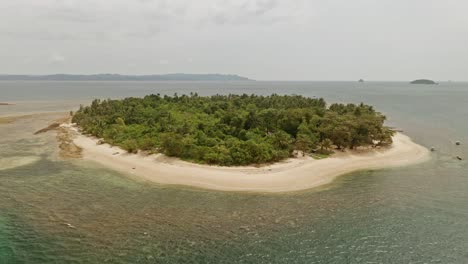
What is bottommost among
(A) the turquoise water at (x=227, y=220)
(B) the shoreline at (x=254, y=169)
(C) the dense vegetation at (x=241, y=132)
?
(A) the turquoise water at (x=227, y=220)

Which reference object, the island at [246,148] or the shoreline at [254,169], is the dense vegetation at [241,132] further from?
the shoreline at [254,169]

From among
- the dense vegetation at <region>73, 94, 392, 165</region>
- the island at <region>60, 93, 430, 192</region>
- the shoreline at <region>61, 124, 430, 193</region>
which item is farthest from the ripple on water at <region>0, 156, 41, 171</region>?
the dense vegetation at <region>73, 94, 392, 165</region>

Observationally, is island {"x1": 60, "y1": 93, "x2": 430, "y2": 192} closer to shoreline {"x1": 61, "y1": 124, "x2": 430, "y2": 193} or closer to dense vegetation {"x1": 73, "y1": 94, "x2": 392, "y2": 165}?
shoreline {"x1": 61, "y1": 124, "x2": 430, "y2": 193}

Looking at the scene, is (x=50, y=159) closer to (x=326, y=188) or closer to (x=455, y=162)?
(x=326, y=188)

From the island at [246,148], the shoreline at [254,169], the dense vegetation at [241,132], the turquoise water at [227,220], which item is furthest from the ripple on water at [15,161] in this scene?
the dense vegetation at [241,132]

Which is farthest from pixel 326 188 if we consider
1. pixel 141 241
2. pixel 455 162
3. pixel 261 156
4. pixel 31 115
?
pixel 31 115

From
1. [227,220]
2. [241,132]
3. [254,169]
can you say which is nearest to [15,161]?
[241,132]
